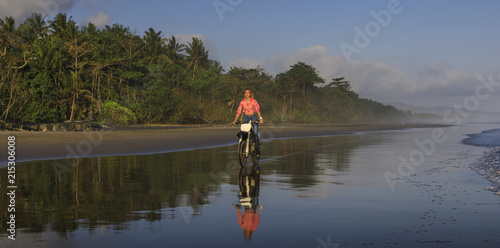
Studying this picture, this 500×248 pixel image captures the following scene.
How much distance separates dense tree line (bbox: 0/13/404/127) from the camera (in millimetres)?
35844

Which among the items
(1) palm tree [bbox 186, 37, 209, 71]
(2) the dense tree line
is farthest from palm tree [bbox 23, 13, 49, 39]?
(1) palm tree [bbox 186, 37, 209, 71]

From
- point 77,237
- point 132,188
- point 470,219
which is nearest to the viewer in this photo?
point 77,237

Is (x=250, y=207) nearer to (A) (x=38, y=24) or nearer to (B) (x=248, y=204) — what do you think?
(B) (x=248, y=204)

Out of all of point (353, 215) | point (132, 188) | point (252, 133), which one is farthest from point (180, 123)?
point (353, 215)

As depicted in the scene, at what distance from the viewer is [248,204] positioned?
754 cm

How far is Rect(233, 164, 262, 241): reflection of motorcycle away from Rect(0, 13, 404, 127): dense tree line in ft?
77.9

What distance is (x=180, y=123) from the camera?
4944cm

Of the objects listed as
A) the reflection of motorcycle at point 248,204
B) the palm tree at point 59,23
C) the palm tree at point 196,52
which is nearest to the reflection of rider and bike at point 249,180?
the reflection of motorcycle at point 248,204

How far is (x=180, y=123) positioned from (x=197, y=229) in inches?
1741

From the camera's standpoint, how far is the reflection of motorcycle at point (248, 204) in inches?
232

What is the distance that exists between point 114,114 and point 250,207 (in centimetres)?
3721

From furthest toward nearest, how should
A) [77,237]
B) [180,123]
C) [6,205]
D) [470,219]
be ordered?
[180,123], [6,205], [470,219], [77,237]

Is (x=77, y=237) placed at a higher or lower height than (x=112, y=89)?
lower

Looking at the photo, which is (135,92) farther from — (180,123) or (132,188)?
(132,188)
